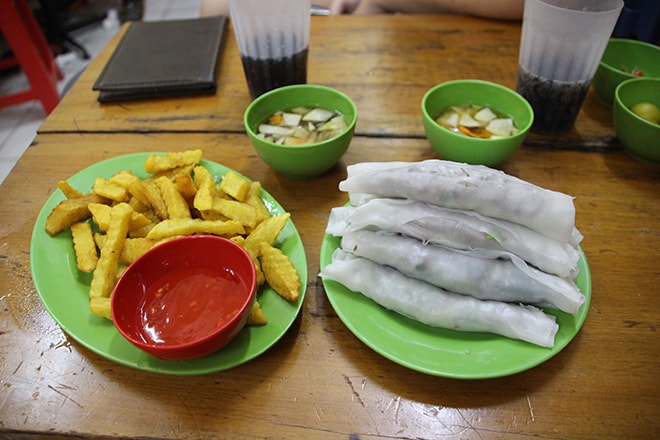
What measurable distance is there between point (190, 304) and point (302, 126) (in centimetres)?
74

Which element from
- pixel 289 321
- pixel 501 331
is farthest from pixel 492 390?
Answer: pixel 289 321

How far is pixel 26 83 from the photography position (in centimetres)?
399

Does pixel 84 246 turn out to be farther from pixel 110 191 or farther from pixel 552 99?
pixel 552 99

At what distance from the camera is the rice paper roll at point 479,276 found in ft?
3.15

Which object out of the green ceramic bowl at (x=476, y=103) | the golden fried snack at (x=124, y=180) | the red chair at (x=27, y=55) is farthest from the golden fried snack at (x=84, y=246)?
the red chair at (x=27, y=55)

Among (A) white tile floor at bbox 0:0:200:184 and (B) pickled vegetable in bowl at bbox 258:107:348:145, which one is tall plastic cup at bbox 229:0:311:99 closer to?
(B) pickled vegetable in bowl at bbox 258:107:348:145

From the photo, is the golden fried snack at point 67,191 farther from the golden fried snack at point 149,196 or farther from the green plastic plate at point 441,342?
the green plastic plate at point 441,342

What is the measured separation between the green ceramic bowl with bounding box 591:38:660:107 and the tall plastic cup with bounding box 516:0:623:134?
221mm

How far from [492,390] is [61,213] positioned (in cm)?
109

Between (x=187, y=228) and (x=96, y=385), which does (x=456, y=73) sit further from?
(x=96, y=385)

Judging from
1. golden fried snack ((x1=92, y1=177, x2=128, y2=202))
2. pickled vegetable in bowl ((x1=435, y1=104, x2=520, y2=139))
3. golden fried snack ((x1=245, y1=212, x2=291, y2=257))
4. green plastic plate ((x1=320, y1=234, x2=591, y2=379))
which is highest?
golden fried snack ((x1=92, y1=177, x2=128, y2=202))

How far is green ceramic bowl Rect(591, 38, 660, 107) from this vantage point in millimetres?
1700

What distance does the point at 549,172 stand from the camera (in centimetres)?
147

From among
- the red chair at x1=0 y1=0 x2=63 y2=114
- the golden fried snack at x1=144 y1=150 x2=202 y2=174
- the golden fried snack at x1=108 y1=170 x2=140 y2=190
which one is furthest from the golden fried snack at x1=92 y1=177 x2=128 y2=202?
the red chair at x1=0 y1=0 x2=63 y2=114
